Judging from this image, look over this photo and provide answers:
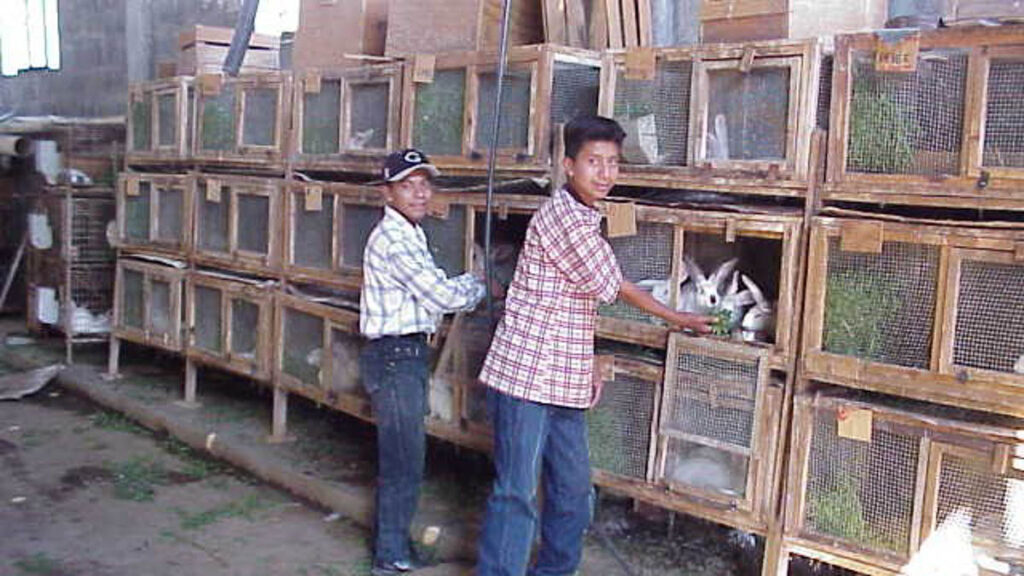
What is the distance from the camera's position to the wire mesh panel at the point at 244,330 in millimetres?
5691

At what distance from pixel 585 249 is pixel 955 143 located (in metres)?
→ 1.14

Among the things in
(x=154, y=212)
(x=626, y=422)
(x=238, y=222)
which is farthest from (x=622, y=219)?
(x=154, y=212)

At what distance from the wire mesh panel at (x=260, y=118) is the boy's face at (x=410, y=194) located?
170cm

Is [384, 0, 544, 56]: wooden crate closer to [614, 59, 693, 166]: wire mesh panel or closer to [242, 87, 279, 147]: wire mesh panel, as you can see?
[614, 59, 693, 166]: wire mesh panel

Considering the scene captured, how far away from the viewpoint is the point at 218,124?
19.5 ft

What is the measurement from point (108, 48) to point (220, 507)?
20.6 feet

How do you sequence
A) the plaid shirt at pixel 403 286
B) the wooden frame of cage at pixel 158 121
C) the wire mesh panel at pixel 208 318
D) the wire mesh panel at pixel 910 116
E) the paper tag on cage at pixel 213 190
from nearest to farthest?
1. the wire mesh panel at pixel 910 116
2. the plaid shirt at pixel 403 286
3. the paper tag on cage at pixel 213 190
4. the wire mesh panel at pixel 208 318
5. the wooden frame of cage at pixel 158 121

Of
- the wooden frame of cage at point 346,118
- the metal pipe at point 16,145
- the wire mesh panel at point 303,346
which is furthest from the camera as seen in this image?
the metal pipe at point 16,145

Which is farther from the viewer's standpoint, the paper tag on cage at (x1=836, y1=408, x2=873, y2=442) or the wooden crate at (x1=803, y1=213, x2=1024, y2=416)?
the paper tag on cage at (x1=836, y1=408, x2=873, y2=442)

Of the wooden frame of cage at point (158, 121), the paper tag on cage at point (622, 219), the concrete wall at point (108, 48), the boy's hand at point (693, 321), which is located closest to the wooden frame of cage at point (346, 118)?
the wooden frame of cage at point (158, 121)

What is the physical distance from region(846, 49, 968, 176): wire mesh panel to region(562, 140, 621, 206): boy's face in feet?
2.44

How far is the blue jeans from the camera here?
3459 millimetres

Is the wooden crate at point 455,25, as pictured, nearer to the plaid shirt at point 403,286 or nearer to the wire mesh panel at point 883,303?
the plaid shirt at point 403,286

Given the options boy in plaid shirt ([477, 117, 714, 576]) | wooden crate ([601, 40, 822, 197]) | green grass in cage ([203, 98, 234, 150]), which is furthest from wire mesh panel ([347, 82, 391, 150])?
boy in plaid shirt ([477, 117, 714, 576])
